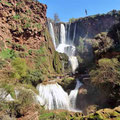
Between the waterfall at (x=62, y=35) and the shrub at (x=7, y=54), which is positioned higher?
the waterfall at (x=62, y=35)

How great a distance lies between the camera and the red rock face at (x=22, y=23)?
846 inches

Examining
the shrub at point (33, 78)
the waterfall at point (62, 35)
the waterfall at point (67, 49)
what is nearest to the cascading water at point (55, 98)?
the shrub at point (33, 78)

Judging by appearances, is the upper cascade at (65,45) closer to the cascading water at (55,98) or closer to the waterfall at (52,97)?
the cascading water at (55,98)

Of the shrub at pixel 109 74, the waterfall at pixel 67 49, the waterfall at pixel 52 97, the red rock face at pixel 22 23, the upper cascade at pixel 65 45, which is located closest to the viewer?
the shrub at pixel 109 74

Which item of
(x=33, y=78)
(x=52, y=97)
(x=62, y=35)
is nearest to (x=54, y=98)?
(x=52, y=97)

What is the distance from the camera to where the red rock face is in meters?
21.5

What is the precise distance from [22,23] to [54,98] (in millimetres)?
17751

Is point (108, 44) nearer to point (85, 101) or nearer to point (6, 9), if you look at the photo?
point (85, 101)

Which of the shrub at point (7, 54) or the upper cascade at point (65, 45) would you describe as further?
the upper cascade at point (65, 45)

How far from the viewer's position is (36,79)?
18844 mm

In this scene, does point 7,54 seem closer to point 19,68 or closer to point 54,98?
point 19,68

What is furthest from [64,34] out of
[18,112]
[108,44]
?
[18,112]

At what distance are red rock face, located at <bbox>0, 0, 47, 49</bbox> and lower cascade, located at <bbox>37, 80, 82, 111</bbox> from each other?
1165cm

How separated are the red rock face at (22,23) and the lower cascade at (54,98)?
38.2ft
